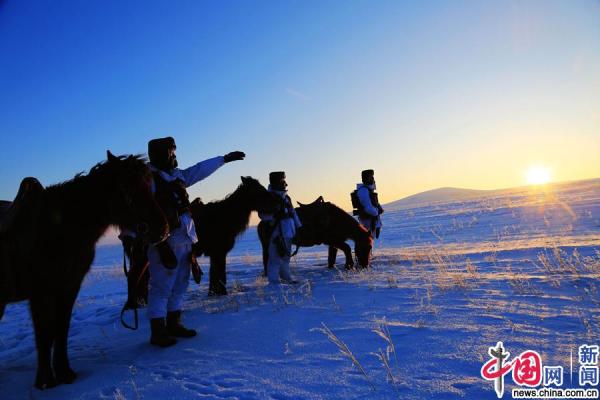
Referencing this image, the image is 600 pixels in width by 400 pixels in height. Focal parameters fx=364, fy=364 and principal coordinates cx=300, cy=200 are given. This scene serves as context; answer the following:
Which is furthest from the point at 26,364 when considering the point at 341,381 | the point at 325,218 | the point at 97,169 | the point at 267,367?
the point at 325,218

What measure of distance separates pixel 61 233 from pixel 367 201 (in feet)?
24.7

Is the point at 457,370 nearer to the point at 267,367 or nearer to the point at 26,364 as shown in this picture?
the point at 267,367

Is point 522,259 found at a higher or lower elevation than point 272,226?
lower

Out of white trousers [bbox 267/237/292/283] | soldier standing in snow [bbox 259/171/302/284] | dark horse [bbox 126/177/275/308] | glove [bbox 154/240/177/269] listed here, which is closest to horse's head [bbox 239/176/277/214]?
dark horse [bbox 126/177/275/308]

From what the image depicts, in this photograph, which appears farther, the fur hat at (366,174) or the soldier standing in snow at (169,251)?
the fur hat at (366,174)

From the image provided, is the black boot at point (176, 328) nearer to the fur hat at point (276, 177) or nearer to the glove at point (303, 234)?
the fur hat at point (276, 177)

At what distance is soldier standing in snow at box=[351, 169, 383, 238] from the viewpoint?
967 cm

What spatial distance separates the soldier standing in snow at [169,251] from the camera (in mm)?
3855

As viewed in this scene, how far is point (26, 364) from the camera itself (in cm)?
394

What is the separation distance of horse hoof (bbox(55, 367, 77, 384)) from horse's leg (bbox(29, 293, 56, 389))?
6 centimetres

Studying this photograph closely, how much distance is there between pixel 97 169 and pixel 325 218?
19.6ft

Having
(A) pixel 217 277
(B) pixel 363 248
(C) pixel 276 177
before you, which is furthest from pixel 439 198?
(A) pixel 217 277

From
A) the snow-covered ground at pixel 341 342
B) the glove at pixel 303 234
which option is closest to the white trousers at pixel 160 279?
the snow-covered ground at pixel 341 342

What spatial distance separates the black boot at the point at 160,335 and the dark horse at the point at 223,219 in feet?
9.21
